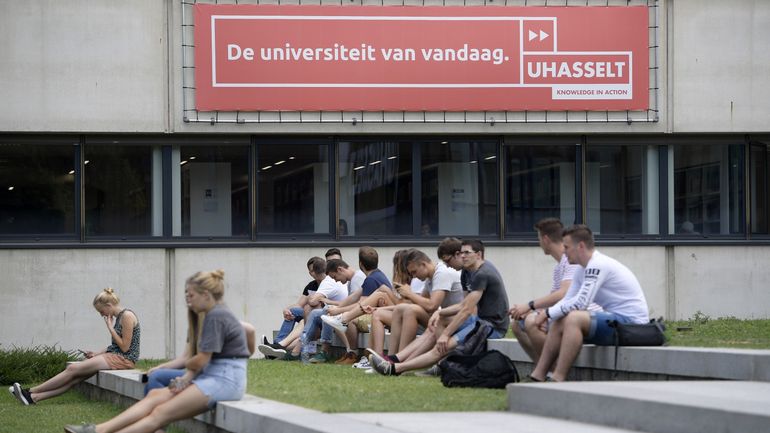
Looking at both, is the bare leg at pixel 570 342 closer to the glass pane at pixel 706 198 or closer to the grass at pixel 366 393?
the grass at pixel 366 393

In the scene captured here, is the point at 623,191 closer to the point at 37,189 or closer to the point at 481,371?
the point at 37,189

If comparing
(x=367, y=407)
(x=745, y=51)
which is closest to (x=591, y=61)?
(x=745, y=51)

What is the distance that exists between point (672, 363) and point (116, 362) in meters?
7.02

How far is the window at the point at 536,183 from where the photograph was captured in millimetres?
21438

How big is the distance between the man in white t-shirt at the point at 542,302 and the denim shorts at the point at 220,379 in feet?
8.87

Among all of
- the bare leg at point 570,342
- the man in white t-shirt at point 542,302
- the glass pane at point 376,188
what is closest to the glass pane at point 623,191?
the glass pane at point 376,188

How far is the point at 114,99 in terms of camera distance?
67.1 feet

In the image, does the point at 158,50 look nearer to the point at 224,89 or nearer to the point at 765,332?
the point at 224,89

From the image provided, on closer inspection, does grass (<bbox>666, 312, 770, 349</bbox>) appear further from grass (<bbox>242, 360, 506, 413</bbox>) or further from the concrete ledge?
grass (<bbox>242, 360, 506, 413</bbox>)

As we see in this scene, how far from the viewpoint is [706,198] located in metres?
21.8

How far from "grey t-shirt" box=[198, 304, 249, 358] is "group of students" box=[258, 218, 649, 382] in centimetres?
249

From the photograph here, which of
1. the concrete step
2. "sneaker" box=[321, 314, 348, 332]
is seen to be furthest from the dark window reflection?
the concrete step

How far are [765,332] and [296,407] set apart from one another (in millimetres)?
6210

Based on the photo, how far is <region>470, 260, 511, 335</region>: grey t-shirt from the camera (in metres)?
12.8
